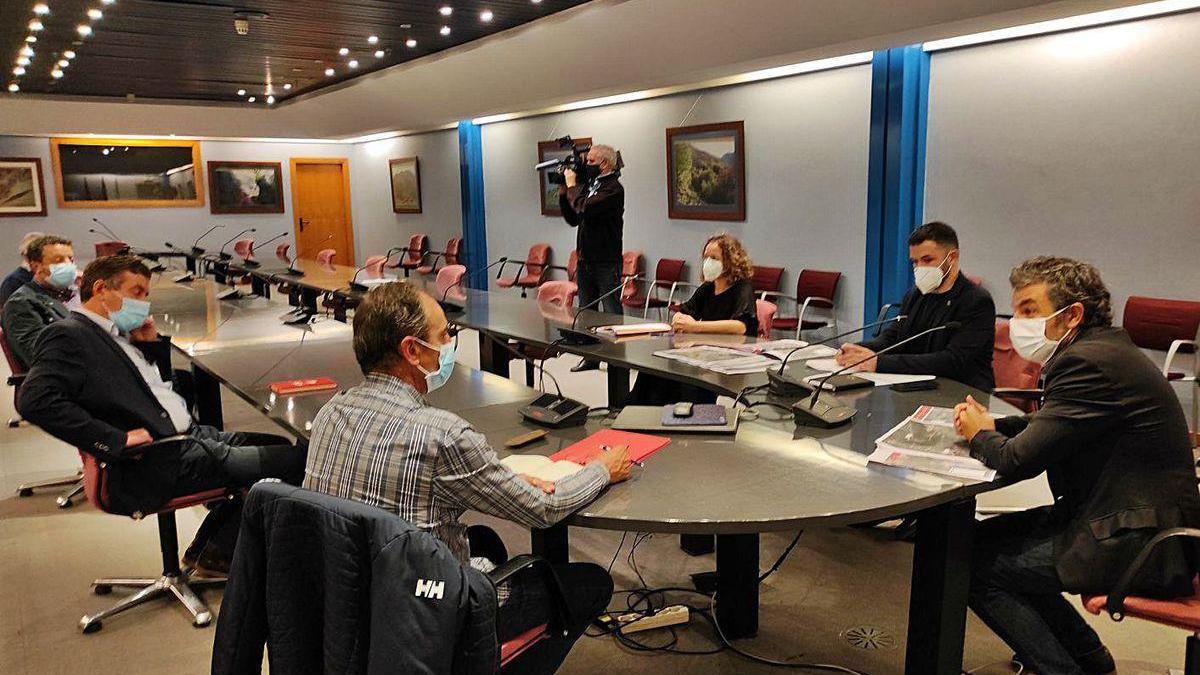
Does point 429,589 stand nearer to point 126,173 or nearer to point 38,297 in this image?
point 38,297

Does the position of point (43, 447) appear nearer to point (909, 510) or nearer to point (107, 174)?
point (909, 510)

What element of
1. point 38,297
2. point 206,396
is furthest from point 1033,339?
point 38,297

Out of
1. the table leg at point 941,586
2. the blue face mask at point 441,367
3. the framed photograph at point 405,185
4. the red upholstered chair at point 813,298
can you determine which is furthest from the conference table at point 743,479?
the framed photograph at point 405,185

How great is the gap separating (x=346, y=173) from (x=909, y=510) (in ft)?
45.9

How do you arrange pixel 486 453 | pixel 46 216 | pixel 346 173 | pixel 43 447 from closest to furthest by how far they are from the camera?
pixel 486 453 < pixel 43 447 < pixel 46 216 < pixel 346 173

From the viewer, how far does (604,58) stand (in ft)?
22.1

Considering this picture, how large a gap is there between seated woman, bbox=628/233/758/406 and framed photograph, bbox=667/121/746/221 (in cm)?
363

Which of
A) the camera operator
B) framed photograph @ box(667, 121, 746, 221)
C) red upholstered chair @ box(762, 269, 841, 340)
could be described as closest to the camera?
the camera operator

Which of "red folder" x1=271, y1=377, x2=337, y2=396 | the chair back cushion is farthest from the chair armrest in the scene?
the chair back cushion

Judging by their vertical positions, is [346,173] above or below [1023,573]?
above

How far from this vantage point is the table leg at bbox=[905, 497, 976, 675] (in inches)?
72.0

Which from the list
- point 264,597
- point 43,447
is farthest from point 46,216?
point 264,597

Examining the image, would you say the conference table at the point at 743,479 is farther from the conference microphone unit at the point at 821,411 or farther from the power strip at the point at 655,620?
the power strip at the point at 655,620

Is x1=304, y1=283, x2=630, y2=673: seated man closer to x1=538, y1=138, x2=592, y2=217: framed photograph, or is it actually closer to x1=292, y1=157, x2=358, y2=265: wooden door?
x1=538, y1=138, x2=592, y2=217: framed photograph
